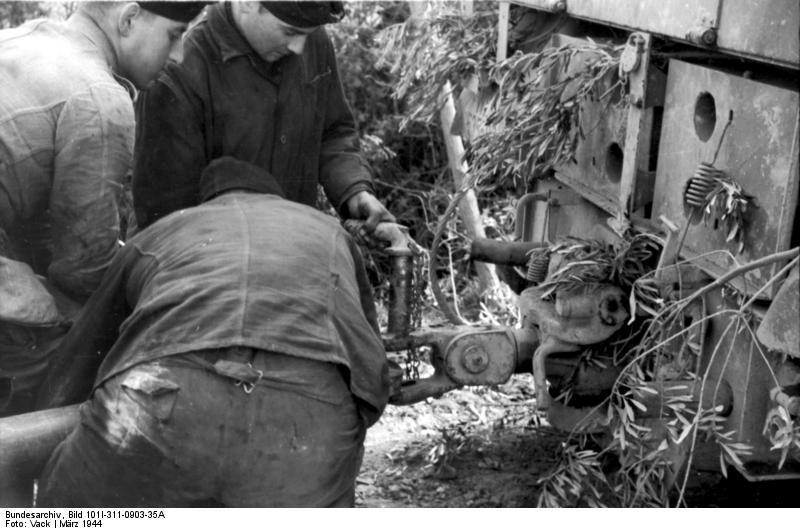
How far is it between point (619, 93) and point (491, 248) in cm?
89

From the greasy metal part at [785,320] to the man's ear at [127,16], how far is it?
2.01 metres

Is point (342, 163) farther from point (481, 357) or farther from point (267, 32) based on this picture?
point (481, 357)

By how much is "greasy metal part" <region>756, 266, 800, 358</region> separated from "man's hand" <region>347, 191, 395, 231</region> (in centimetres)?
160

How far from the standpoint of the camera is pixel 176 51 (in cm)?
351

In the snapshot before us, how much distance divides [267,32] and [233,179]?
761 mm

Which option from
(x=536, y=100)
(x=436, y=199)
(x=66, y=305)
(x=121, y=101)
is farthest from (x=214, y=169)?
(x=436, y=199)

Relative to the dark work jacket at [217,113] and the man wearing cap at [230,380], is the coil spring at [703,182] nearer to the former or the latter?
the man wearing cap at [230,380]

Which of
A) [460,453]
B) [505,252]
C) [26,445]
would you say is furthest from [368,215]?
[26,445]

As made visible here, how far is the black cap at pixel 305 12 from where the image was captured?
3.60 metres

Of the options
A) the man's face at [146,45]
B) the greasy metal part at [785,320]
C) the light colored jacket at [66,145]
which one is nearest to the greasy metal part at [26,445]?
the light colored jacket at [66,145]

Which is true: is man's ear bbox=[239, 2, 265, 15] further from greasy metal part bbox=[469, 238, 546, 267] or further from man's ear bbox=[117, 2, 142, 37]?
greasy metal part bbox=[469, 238, 546, 267]

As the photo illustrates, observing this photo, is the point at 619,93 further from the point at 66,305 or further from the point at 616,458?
the point at 66,305

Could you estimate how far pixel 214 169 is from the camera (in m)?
3.32

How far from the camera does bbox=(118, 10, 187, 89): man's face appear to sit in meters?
3.33
